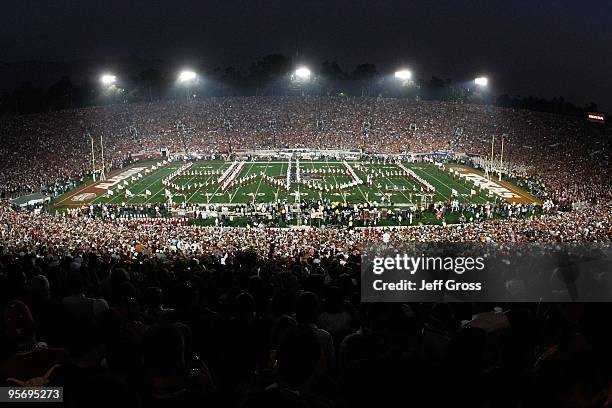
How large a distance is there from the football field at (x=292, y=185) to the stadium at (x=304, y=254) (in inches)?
14.5

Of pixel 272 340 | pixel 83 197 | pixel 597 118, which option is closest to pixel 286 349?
pixel 272 340

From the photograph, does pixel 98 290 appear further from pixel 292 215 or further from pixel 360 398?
pixel 292 215

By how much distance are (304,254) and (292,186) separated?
81.9 feet

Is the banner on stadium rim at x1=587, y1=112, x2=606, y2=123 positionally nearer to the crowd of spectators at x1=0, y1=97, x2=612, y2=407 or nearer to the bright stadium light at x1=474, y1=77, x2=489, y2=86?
the bright stadium light at x1=474, y1=77, x2=489, y2=86

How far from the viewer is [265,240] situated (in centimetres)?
2064

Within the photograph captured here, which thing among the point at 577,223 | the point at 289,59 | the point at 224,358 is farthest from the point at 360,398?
the point at 289,59

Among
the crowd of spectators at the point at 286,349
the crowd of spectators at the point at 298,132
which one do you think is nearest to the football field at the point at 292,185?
the crowd of spectators at the point at 298,132

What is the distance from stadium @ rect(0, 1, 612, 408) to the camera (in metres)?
3.09

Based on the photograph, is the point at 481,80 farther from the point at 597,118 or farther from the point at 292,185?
the point at 292,185

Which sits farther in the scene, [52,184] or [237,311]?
[52,184]

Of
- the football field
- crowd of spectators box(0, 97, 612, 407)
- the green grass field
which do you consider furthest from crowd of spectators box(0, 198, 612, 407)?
the football field

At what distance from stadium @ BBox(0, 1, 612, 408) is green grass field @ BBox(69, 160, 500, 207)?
359mm

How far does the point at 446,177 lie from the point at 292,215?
2039cm

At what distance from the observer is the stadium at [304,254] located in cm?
309
